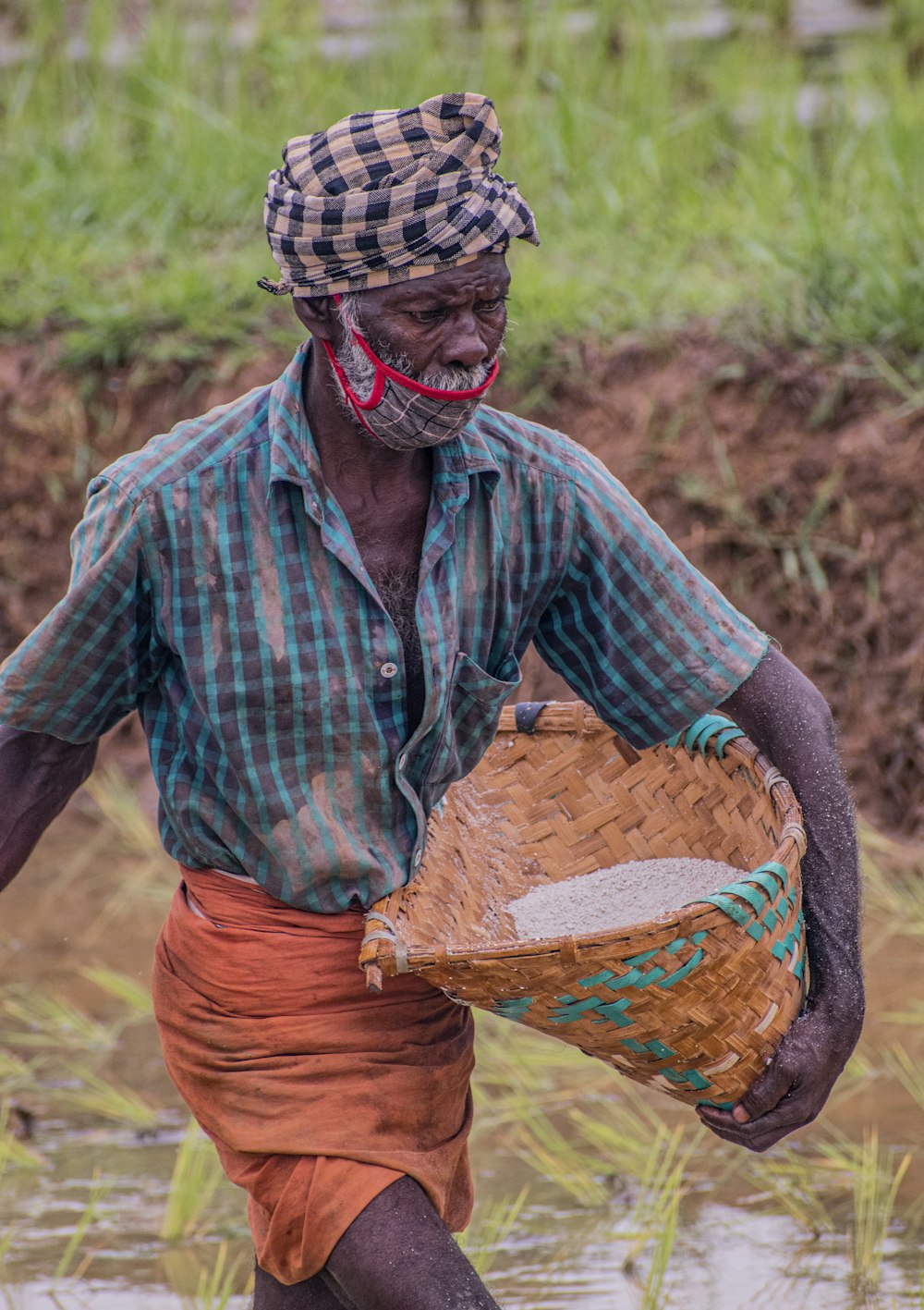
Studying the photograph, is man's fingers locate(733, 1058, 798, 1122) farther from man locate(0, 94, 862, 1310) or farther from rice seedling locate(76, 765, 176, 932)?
rice seedling locate(76, 765, 176, 932)

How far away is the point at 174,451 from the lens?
6.93 ft

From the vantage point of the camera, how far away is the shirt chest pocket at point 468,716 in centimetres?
219

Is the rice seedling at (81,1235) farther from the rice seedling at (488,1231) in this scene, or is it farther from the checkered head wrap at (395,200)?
the checkered head wrap at (395,200)

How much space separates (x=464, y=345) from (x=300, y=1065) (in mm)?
913

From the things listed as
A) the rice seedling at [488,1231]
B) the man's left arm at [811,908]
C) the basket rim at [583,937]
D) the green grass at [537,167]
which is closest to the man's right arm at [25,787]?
the basket rim at [583,937]

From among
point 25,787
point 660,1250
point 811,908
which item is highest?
point 25,787

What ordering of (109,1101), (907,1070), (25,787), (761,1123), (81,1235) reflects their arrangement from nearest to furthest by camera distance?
(761,1123), (25,787), (81,1235), (907,1070), (109,1101)

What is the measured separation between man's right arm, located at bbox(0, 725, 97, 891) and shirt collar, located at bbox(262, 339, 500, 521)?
46 centimetres

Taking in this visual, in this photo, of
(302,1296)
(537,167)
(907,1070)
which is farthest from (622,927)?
(537,167)

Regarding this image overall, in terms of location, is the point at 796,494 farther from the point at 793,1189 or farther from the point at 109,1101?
the point at 109,1101

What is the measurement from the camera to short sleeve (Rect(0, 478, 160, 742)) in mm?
2066

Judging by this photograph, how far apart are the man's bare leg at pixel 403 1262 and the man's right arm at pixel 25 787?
630mm

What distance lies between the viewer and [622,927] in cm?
183

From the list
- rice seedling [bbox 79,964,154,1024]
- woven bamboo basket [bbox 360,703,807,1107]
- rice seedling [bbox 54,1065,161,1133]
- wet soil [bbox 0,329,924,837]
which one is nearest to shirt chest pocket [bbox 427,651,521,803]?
woven bamboo basket [bbox 360,703,807,1107]
